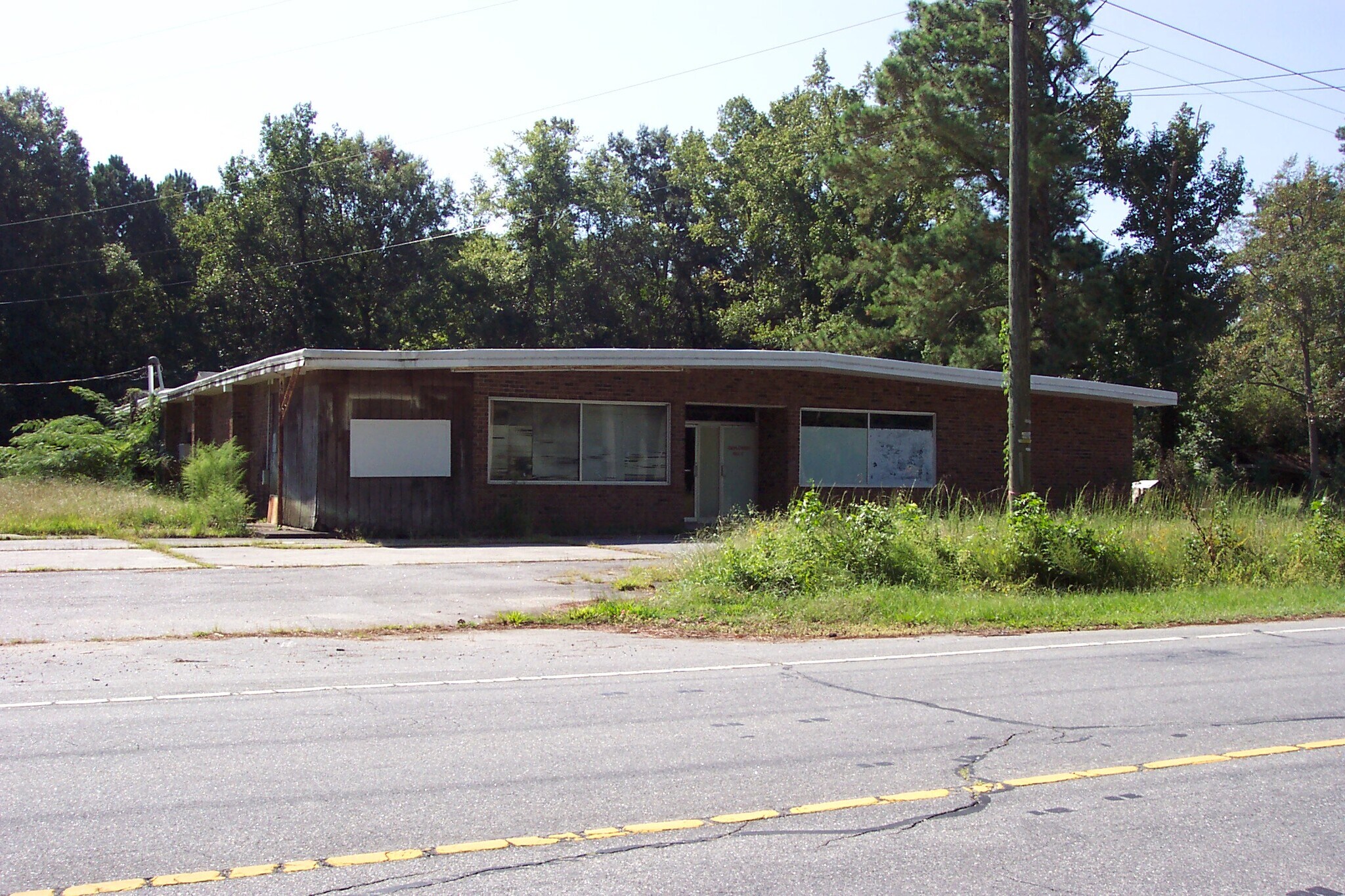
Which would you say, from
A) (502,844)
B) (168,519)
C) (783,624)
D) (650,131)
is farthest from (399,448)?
(650,131)

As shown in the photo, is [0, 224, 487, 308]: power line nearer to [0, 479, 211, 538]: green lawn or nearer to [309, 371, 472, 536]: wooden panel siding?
[0, 479, 211, 538]: green lawn

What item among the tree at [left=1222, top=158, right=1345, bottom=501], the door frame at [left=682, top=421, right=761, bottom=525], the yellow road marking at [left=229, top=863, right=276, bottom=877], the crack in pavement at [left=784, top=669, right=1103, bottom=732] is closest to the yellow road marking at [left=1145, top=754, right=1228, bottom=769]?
the crack in pavement at [left=784, top=669, right=1103, bottom=732]

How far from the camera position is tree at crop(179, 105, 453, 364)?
2055 inches

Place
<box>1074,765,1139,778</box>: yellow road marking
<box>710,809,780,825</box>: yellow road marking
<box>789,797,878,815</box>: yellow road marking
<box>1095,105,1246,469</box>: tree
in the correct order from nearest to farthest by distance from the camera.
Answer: <box>710,809,780,825</box>: yellow road marking, <box>789,797,878,815</box>: yellow road marking, <box>1074,765,1139,778</box>: yellow road marking, <box>1095,105,1246,469</box>: tree

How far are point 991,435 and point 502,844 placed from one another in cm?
2403

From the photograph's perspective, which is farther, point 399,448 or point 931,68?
point 931,68

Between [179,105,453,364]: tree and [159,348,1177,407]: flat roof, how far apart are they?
83.5 ft

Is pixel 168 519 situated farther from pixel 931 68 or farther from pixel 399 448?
pixel 931 68

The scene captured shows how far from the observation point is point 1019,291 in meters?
16.0

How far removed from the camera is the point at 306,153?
175ft

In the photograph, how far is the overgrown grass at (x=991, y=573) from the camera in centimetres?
1248

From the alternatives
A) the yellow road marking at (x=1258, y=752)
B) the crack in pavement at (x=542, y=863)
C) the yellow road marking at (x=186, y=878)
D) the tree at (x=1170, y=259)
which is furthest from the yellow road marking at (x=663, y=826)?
the tree at (x=1170, y=259)

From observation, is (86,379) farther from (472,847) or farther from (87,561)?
(472,847)

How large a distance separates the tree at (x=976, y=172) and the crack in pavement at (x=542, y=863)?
29640 millimetres
